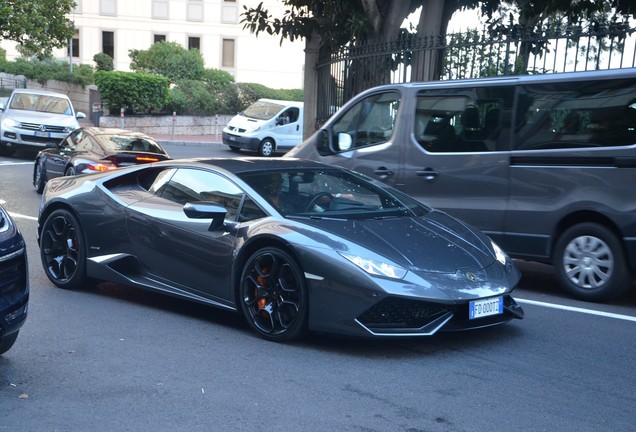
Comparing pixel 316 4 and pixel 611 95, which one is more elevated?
pixel 316 4

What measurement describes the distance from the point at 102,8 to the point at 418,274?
46775 mm

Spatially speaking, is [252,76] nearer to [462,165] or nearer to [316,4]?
[316,4]

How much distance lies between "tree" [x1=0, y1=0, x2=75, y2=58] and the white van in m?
8.28

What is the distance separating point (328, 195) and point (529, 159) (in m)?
2.38

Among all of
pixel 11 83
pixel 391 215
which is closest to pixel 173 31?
pixel 11 83

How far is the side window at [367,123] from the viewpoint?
378 inches

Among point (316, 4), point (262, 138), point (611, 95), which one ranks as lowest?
point (262, 138)

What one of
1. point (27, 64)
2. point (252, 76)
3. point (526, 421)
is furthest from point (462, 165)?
point (252, 76)

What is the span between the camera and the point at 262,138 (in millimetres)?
29516

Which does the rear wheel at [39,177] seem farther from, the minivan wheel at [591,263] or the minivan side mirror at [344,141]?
the minivan wheel at [591,263]

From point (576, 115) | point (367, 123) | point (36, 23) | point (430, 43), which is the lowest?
point (367, 123)

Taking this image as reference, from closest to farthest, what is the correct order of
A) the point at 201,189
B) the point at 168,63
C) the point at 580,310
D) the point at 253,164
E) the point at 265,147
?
the point at 201,189, the point at 253,164, the point at 580,310, the point at 265,147, the point at 168,63

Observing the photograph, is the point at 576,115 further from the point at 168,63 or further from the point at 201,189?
the point at 168,63

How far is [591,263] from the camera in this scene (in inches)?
318
